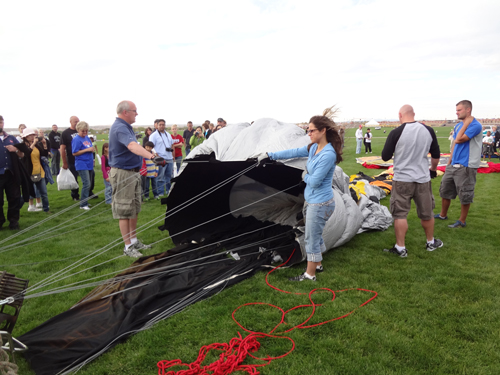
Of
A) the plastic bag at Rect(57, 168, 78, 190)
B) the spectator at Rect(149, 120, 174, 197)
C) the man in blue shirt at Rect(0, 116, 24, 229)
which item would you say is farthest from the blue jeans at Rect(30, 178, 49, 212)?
the spectator at Rect(149, 120, 174, 197)

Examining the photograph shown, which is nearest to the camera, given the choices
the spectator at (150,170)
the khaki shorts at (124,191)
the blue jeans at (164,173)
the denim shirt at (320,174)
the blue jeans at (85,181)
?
the denim shirt at (320,174)

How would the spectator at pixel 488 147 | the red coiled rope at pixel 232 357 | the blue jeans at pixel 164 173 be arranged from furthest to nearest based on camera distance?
the spectator at pixel 488 147 → the blue jeans at pixel 164 173 → the red coiled rope at pixel 232 357

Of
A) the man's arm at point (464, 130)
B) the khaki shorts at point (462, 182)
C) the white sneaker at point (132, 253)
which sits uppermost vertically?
the man's arm at point (464, 130)

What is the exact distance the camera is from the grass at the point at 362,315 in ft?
7.95

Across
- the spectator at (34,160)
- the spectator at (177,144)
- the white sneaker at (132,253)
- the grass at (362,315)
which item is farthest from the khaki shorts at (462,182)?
the spectator at (34,160)

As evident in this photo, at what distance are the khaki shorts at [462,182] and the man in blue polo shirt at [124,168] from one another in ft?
15.1

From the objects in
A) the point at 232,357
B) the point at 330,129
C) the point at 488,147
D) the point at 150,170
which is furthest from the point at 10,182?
the point at 488,147

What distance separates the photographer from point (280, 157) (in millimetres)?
3836

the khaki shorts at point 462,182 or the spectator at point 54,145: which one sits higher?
the spectator at point 54,145

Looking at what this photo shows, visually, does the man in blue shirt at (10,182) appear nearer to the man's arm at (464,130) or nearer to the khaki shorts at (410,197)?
the khaki shorts at (410,197)

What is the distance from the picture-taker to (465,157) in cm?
500

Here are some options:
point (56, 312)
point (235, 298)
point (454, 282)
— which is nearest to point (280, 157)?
point (235, 298)

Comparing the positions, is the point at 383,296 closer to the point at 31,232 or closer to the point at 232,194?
the point at 232,194

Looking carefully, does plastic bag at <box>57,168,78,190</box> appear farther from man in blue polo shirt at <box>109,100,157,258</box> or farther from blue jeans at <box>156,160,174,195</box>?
man in blue polo shirt at <box>109,100,157,258</box>
